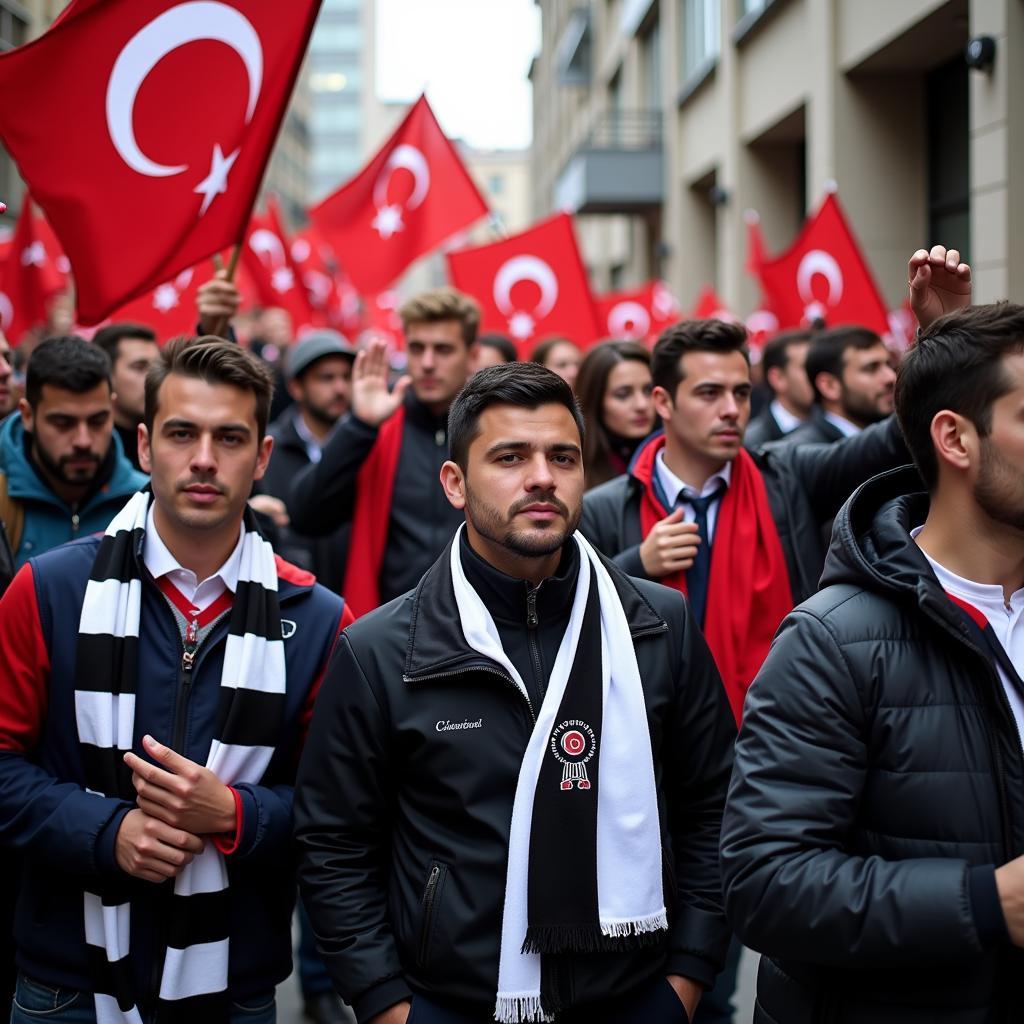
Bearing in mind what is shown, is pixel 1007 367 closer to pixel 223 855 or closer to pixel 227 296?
pixel 223 855

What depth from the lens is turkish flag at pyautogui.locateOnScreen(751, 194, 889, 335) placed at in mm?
7910

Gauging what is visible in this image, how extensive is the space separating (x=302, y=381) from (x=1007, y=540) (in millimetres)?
4687

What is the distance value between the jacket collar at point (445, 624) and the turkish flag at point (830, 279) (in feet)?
17.6

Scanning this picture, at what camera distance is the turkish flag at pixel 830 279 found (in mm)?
7910

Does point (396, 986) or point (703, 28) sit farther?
point (703, 28)

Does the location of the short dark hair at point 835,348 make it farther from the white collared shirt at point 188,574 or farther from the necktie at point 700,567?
the white collared shirt at point 188,574

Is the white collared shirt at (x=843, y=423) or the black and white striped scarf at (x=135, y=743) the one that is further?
the white collared shirt at (x=843, y=423)

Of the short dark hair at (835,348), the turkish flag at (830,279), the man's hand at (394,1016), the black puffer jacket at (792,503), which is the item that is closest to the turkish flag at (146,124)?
the black puffer jacket at (792,503)

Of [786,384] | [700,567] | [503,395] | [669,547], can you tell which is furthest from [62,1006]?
[786,384]

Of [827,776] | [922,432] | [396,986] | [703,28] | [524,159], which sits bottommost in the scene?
[396,986]

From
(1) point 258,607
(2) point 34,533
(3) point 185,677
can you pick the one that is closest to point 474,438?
(1) point 258,607

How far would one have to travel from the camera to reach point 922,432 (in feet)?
7.47

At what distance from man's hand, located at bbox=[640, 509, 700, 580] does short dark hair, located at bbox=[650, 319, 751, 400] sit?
0.56 meters

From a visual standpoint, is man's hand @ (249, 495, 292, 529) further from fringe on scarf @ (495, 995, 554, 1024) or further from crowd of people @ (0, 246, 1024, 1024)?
fringe on scarf @ (495, 995, 554, 1024)
